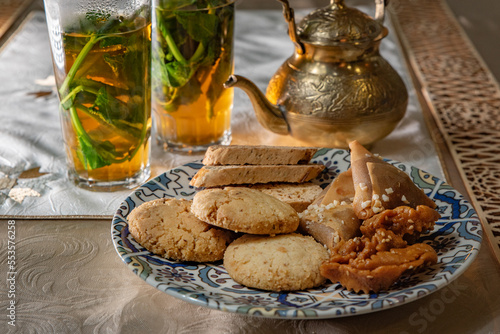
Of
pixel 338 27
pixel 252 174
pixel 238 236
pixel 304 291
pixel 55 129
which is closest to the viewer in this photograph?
pixel 304 291

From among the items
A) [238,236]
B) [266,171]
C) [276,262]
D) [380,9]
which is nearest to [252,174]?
[266,171]

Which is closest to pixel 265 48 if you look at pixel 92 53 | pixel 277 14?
pixel 277 14

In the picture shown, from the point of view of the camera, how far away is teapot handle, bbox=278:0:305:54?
1.12 m

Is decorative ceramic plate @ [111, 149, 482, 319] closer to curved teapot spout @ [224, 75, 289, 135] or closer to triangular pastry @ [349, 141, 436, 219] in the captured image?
triangular pastry @ [349, 141, 436, 219]

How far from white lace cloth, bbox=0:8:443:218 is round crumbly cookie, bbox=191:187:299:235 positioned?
0.92 feet

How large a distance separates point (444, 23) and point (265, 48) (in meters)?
0.66

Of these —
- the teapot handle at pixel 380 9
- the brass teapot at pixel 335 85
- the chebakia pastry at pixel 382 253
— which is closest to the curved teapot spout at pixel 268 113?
the brass teapot at pixel 335 85

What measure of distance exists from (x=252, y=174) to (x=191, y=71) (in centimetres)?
28

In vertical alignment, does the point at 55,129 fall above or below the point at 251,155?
below

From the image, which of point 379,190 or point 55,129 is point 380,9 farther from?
point 55,129

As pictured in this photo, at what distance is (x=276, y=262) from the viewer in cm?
77

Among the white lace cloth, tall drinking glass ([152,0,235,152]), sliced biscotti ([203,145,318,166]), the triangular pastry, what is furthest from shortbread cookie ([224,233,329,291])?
tall drinking glass ([152,0,235,152])

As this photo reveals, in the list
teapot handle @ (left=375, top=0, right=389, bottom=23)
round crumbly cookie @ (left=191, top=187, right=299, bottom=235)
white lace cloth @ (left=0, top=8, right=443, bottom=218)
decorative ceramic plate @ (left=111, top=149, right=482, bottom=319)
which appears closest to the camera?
decorative ceramic plate @ (left=111, top=149, right=482, bottom=319)

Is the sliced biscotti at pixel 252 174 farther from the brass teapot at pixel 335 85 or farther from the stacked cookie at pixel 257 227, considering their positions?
the brass teapot at pixel 335 85
